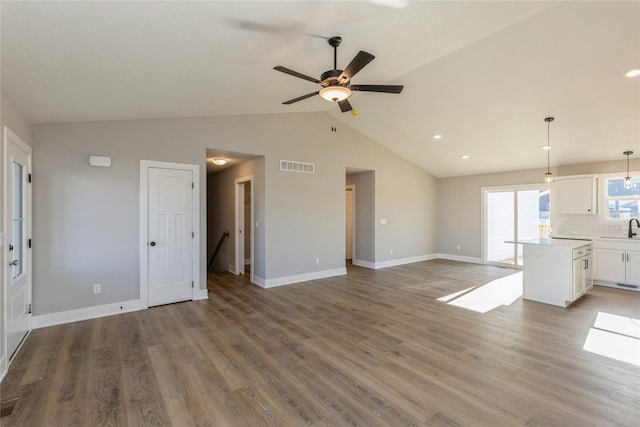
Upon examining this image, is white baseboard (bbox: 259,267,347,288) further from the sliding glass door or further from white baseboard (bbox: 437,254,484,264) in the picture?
the sliding glass door

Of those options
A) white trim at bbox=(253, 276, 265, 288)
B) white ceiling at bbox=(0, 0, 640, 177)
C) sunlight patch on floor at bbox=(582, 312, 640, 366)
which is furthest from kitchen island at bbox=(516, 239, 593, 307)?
white trim at bbox=(253, 276, 265, 288)

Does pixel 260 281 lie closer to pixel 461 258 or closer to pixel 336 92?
pixel 336 92

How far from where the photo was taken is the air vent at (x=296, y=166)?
573 cm

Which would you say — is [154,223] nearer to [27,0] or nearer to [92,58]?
[92,58]

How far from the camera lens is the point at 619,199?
5883mm

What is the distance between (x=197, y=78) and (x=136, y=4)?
1.37m

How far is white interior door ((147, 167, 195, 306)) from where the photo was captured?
14.3ft

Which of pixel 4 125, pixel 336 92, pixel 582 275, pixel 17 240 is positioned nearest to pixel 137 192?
pixel 17 240

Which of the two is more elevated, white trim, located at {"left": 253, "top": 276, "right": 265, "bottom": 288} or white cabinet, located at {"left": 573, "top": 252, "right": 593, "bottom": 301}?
white cabinet, located at {"left": 573, "top": 252, "right": 593, "bottom": 301}

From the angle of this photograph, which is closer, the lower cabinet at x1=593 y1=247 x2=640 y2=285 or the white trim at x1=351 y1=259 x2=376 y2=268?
the lower cabinet at x1=593 y1=247 x2=640 y2=285

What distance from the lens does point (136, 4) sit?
192cm

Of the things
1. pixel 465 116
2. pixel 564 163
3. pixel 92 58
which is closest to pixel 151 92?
pixel 92 58

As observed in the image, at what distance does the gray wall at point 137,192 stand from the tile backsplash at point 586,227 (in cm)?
365

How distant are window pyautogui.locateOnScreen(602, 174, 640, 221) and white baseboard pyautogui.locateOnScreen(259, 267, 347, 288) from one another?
5570mm
